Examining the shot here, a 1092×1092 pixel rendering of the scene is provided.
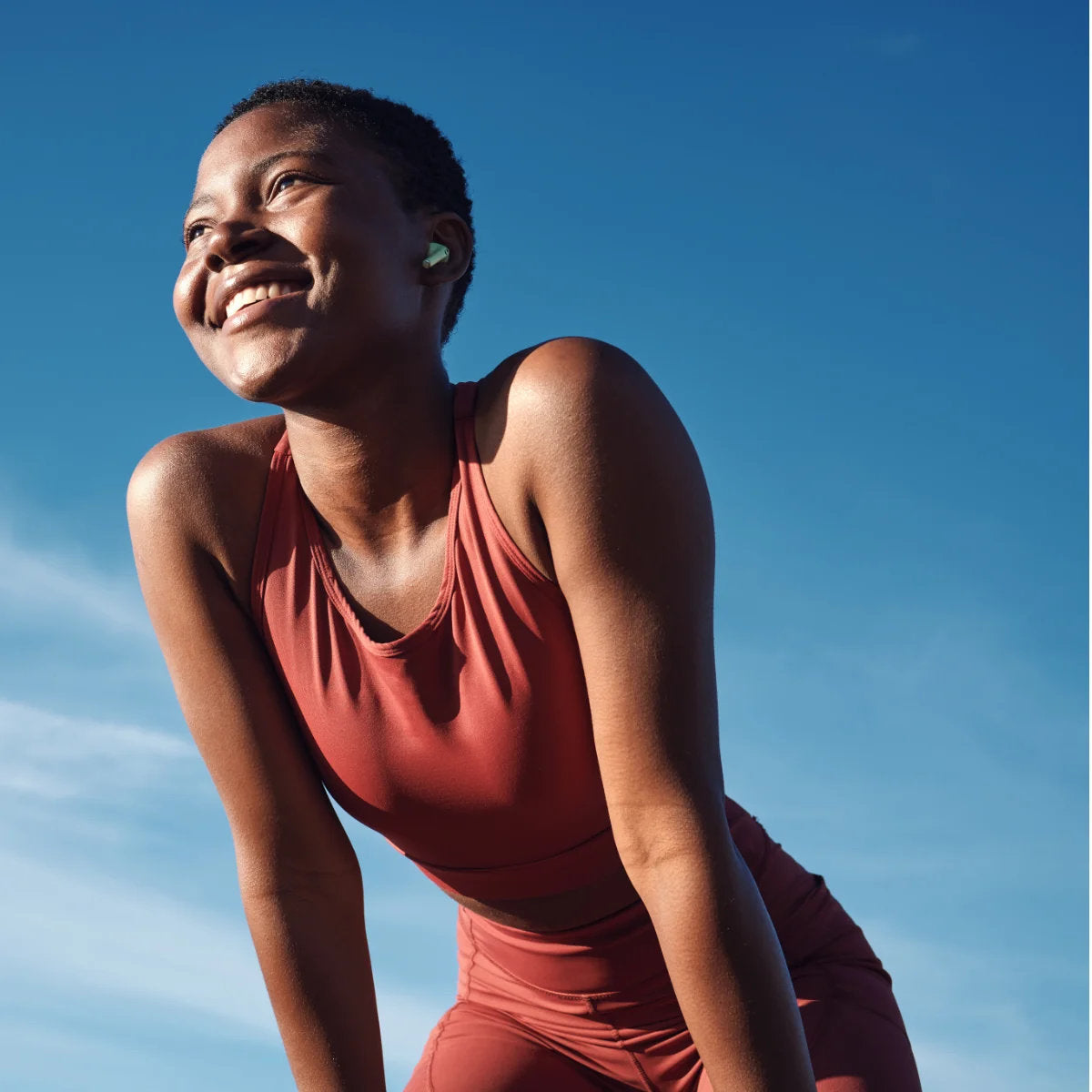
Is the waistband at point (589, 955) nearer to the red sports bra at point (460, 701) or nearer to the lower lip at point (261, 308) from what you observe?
the red sports bra at point (460, 701)

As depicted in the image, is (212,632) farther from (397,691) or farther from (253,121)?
(253,121)

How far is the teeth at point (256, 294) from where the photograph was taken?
2686 mm

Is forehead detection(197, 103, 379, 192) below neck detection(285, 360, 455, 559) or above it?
above

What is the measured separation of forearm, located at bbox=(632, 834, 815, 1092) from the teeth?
1.26m

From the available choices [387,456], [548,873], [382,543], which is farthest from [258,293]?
[548,873]

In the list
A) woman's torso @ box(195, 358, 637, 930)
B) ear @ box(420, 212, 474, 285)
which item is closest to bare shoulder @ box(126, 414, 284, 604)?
woman's torso @ box(195, 358, 637, 930)

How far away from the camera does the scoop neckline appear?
2701mm

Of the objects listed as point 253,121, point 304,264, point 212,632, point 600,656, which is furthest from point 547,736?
point 253,121

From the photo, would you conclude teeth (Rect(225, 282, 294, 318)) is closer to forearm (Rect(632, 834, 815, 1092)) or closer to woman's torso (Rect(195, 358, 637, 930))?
woman's torso (Rect(195, 358, 637, 930))

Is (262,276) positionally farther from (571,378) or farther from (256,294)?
(571,378)

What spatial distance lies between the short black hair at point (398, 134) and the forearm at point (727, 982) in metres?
1.30

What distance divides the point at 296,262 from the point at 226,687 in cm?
89

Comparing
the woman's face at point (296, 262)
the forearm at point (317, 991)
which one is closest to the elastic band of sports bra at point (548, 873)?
the forearm at point (317, 991)

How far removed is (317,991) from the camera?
2986mm
